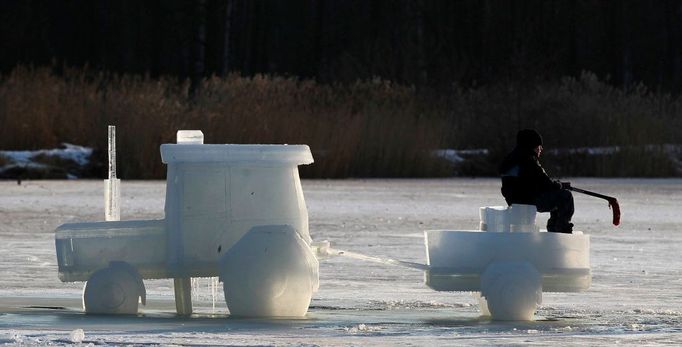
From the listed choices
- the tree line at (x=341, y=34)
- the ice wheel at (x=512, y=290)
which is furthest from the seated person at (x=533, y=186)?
the tree line at (x=341, y=34)

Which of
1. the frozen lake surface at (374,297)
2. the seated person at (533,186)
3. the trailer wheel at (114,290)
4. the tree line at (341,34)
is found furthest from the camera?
the tree line at (341,34)

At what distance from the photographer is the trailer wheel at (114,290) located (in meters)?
7.46

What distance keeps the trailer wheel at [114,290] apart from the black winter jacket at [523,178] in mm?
1773

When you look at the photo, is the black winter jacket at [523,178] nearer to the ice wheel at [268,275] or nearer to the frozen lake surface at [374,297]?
the frozen lake surface at [374,297]

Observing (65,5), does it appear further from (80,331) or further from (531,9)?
(80,331)

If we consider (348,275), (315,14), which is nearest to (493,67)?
(315,14)

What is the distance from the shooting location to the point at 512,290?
24.1ft

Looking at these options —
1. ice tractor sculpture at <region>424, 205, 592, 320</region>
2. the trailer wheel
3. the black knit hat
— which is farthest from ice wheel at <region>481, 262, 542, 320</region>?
the trailer wheel

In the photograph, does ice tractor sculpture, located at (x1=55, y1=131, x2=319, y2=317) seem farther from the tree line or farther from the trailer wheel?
the tree line

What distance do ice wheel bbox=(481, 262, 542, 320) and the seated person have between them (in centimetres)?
38

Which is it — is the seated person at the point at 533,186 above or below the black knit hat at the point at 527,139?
below

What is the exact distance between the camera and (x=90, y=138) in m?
22.8

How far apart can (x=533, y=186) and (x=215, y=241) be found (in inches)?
58.6

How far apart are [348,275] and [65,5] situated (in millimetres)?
50973
